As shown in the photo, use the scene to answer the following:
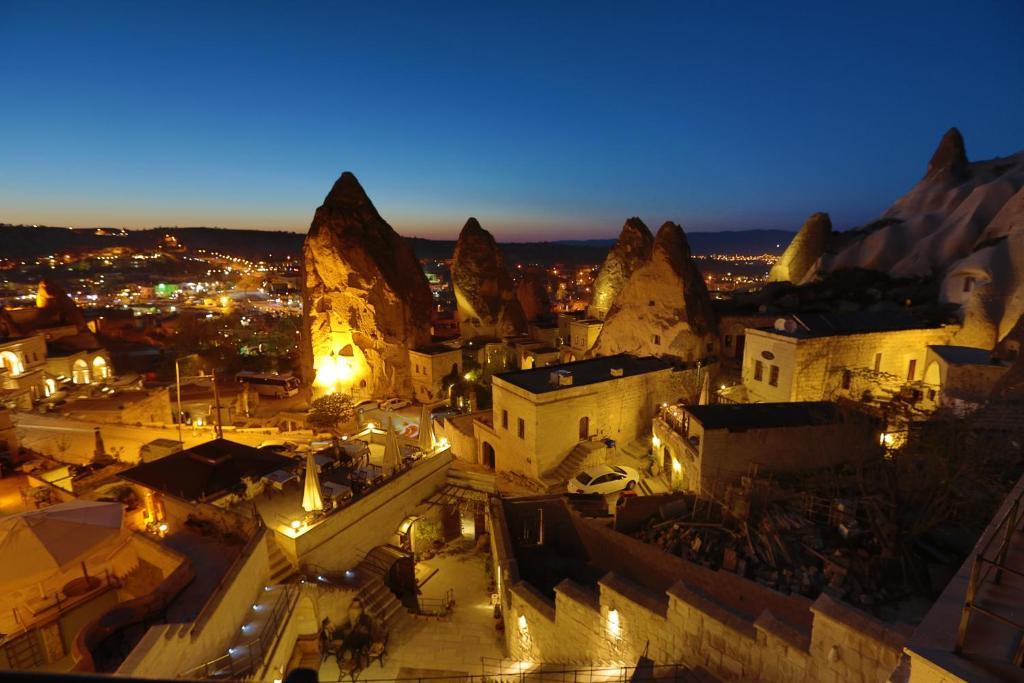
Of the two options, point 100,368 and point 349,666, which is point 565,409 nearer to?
point 349,666

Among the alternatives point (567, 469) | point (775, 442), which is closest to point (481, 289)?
point (567, 469)

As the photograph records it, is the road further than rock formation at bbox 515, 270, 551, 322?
No

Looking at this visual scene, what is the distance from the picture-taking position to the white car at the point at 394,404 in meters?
35.5

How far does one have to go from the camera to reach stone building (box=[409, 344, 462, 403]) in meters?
38.2

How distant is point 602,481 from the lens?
18281 mm

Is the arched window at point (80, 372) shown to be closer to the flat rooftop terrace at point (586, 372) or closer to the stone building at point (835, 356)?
the flat rooftop terrace at point (586, 372)

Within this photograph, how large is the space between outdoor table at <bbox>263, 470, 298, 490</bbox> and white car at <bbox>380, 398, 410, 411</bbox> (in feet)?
62.8

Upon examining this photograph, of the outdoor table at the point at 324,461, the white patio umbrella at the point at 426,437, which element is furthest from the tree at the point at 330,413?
the white patio umbrella at the point at 426,437

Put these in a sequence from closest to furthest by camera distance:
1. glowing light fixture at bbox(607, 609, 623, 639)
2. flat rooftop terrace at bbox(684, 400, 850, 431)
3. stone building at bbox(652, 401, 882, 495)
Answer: glowing light fixture at bbox(607, 609, 623, 639)
stone building at bbox(652, 401, 882, 495)
flat rooftop terrace at bbox(684, 400, 850, 431)

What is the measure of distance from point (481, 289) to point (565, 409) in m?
24.9

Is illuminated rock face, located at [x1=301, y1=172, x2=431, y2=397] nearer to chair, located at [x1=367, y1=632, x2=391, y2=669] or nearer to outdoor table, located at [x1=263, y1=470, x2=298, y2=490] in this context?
outdoor table, located at [x1=263, y1=470, x2=298, y2=490]

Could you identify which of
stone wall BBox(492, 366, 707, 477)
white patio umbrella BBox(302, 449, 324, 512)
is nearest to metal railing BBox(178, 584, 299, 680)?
white patio umbrella BBox(302, 449, 324, 512)

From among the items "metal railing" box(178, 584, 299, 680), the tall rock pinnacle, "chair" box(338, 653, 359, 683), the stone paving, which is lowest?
the stone paving

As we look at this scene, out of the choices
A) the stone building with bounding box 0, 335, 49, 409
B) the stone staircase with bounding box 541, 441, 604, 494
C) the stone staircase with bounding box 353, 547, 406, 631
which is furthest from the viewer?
the stone building with bounding box 0, 335, 49, 409
